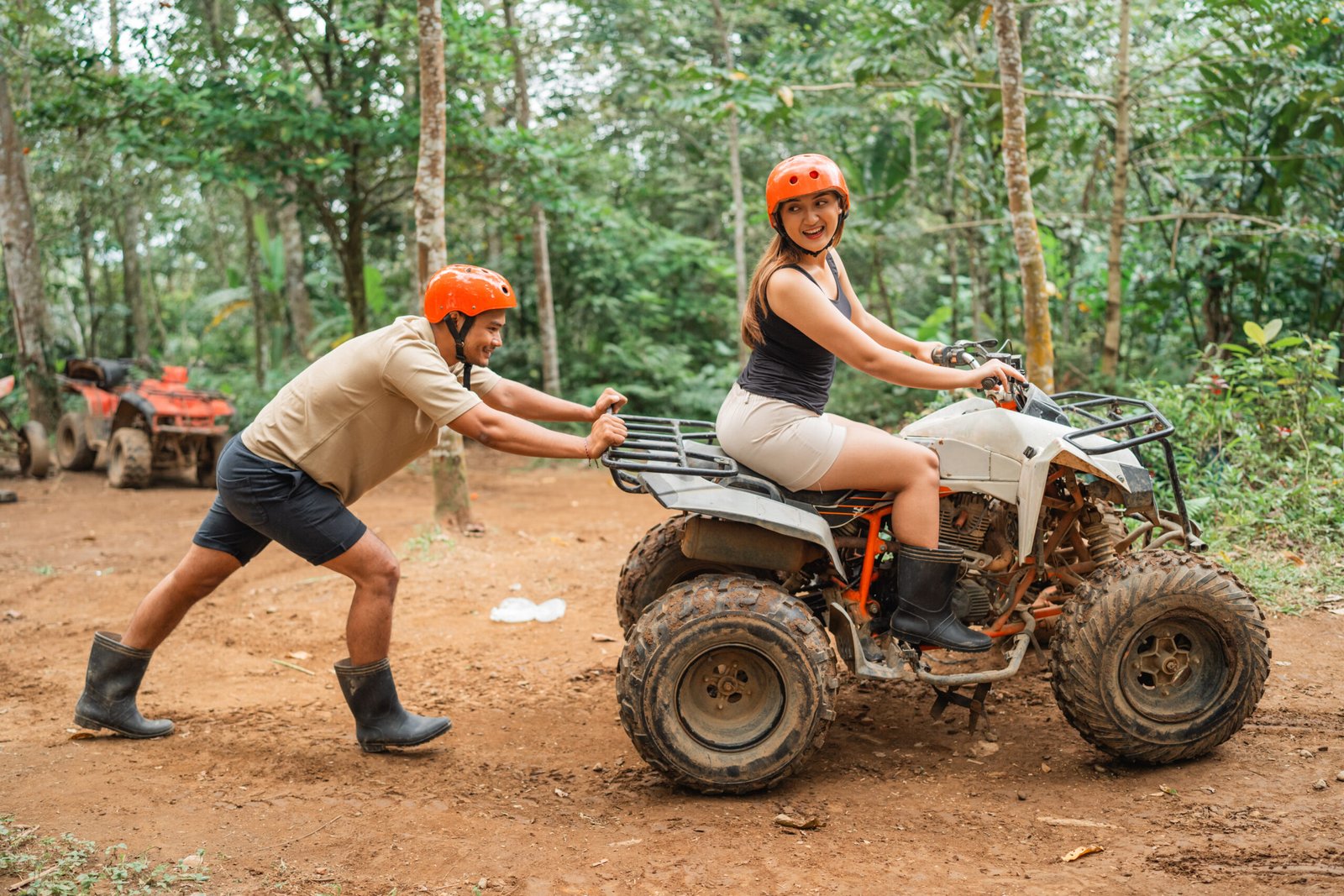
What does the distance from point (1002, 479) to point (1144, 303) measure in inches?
336

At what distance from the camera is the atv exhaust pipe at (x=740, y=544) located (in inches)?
149

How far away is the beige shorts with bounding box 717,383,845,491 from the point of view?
3.77 m

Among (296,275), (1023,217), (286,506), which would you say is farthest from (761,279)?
(296,275)

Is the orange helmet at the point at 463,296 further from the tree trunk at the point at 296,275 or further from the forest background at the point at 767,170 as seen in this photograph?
the tree trunk at the point at 296,275

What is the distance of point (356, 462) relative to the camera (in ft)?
13.4

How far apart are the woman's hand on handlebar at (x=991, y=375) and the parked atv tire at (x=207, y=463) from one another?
424 inches

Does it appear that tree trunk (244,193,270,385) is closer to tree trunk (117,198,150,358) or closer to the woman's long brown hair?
tree trunk (117,198,150,358)

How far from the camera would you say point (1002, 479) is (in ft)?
12.6

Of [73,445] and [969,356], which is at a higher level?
[969,356]

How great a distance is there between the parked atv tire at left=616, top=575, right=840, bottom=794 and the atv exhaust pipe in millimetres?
114

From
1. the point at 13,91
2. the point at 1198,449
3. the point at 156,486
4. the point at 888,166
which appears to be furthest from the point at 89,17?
the point at 1198,449

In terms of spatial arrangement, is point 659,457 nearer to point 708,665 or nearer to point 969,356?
point 708,665

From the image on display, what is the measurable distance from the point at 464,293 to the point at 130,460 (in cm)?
942

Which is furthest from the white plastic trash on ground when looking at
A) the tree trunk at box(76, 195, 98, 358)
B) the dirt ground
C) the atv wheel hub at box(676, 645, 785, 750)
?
the tree trunk at box(76, 195, 98, 358)
